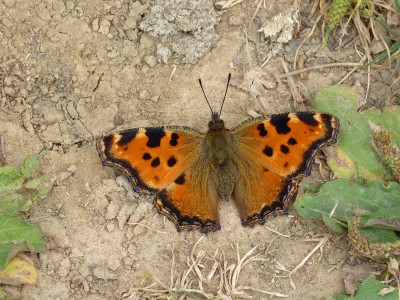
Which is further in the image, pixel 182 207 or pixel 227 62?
pixel 227 62

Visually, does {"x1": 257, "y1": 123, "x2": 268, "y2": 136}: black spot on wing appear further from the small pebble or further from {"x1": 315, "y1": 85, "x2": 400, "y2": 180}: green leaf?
the small pebble

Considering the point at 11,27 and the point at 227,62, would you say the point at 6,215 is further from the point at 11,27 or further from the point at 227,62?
the point at 227,62

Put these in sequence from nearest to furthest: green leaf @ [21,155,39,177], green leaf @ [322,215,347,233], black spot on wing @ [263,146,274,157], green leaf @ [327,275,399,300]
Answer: green leaf @ [327,275,399,300] < green leaf @ [322,215,347,233] < black spot on wing @ [263,146,274,157] < green leaf @ [21,155,39,177]

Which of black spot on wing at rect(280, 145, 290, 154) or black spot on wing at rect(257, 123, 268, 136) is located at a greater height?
black spot on wing at rect(257, 123, 268, 136)

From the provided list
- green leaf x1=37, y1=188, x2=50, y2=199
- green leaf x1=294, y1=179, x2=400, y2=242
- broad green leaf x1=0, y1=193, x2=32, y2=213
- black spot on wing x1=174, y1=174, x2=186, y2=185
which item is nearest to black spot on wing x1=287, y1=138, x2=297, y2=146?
green leaf x1=294, y1=179, x2=400, y2=242

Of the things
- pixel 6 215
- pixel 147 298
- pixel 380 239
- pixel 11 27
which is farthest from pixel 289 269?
pixel 11 27

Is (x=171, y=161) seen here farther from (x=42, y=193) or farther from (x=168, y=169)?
(x=42, y=193)
